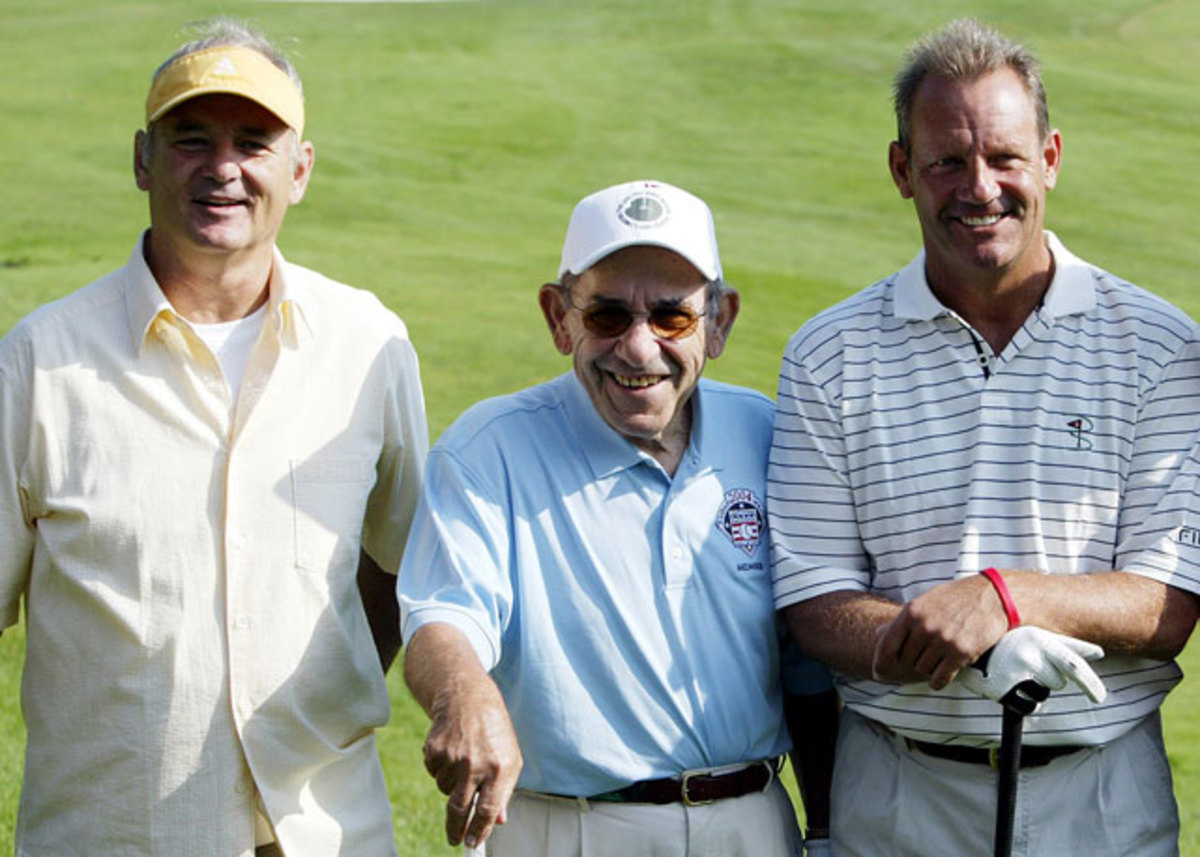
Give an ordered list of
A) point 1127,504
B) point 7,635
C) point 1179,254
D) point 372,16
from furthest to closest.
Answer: point 372,16
point 1179,254
point 7,635
point 1127,504

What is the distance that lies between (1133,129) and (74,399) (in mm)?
23891

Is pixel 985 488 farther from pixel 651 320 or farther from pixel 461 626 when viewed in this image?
pixel 461 626

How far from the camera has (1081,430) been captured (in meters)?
3.38

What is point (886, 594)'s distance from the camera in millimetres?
3475

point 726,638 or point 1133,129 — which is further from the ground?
point 1133,129

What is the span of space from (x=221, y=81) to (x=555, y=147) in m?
21.4

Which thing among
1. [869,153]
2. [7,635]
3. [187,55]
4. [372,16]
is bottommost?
[7,635]

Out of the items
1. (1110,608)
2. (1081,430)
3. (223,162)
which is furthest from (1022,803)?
(223,162)

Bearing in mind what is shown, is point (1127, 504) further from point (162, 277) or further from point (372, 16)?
point (372, 16)

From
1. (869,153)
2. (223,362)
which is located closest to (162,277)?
(223,362)

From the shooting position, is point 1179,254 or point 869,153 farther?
point 869,153

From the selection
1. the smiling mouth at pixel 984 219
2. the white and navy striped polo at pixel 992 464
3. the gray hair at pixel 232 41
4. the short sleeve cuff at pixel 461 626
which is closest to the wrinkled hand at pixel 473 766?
the short sleeve cuff at pixel 461 626

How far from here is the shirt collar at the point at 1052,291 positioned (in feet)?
11.4

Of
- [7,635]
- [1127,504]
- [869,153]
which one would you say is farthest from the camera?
[869,153]
